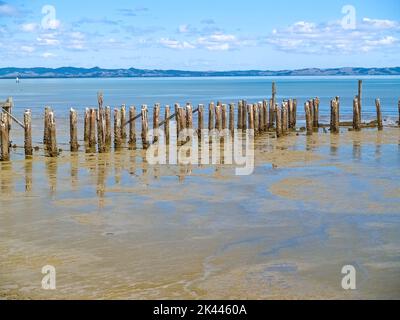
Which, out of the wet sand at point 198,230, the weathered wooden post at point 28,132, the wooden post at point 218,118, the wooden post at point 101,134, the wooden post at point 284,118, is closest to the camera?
the wet sand at point 198,230

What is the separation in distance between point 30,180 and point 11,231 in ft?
16.9

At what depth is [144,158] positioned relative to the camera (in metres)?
20.0

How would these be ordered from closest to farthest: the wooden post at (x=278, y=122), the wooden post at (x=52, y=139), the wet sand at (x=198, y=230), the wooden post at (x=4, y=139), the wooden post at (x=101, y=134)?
1. the wet sand at (x=198, y=230)
2. the wooden post at (x=4, y=139)
3. the wooden post at (x=52, y=139)
4. the wooden post at (x=101, y=134)
5. the wooden post at (x=278, y=122)

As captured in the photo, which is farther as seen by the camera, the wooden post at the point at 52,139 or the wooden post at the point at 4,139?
the wooden post at the point at 52,139

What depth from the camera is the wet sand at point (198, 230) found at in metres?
8.48

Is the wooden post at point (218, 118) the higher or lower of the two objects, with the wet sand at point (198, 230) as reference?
higher

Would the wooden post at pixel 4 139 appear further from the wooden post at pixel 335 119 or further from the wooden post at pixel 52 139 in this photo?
the wooden post at pixel 335 119

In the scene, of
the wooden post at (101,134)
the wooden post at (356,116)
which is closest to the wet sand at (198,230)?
the wooden post at (101,134)

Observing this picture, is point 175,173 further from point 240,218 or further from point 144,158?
point 240,218

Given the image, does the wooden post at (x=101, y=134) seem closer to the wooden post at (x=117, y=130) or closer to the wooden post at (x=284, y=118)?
the wooden post at (x=117, y=130)

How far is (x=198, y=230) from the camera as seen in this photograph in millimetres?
11211

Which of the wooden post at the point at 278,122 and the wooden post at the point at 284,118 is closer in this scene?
the wooden post at the point at 278,122

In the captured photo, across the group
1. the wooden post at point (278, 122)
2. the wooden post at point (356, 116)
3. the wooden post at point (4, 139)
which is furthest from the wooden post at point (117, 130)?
the wooden post at point (356, 116)

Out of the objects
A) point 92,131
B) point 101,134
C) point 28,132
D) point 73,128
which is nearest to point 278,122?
point 101,134
